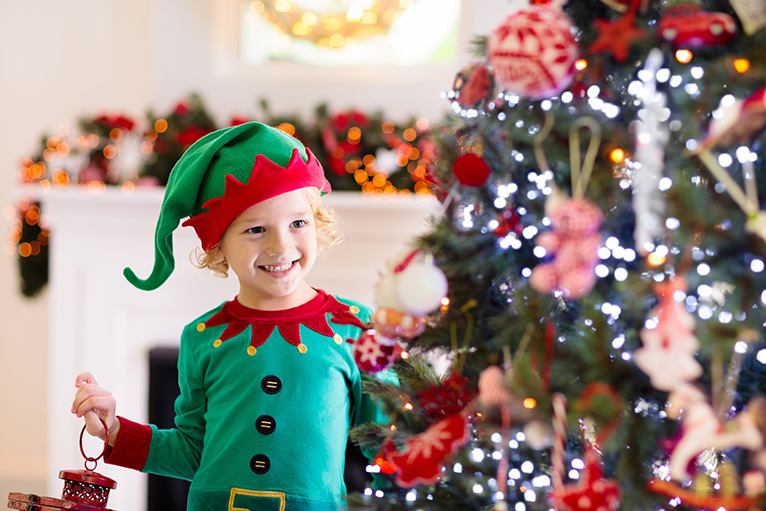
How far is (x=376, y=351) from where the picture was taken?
882 millimetres

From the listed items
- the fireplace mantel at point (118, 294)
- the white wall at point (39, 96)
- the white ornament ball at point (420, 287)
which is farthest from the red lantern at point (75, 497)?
the white wall at point (39, 96)

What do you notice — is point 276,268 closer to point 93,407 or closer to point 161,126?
point 93,407


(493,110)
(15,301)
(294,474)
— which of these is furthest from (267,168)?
(15,301)

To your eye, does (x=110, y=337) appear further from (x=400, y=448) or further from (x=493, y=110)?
(x=493, y=110)

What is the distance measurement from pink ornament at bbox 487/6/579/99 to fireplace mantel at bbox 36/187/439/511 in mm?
1447

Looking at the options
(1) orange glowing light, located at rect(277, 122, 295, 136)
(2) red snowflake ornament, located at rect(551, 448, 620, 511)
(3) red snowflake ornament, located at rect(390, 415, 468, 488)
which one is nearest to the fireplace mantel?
(1) orange glowing light, located at rect(277, 122, 295, 136)

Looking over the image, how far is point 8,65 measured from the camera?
9.48 ft

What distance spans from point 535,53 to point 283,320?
559 mm

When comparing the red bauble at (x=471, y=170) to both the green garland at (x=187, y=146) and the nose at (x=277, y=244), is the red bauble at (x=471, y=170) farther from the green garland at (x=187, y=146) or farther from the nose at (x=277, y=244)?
the green garland at (x=187, y=146)

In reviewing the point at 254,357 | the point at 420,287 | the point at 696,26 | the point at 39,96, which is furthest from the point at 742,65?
the point at 39,96

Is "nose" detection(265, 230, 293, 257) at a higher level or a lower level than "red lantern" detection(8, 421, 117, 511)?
higher

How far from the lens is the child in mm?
1024

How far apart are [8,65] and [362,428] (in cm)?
262

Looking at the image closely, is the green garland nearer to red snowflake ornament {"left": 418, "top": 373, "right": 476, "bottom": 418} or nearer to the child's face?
the child's face
